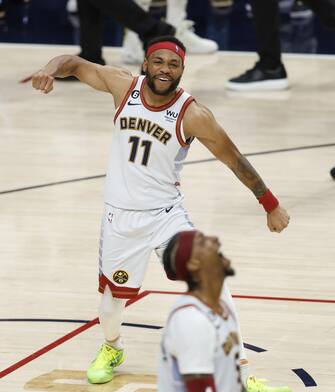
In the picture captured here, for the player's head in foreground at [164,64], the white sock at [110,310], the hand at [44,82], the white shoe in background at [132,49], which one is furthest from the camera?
the white shoe in background at [132,49]

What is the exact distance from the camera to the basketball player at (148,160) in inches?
203

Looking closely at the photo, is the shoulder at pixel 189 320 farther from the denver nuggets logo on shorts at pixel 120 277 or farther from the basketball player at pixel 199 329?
the denver nuggets logo on shorts at pixel 120 277

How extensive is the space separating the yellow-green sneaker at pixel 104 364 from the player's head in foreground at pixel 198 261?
6.52 feet

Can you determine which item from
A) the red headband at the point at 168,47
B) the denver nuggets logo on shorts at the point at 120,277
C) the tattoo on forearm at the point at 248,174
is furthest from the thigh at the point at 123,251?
the red headband at the point at 168,47

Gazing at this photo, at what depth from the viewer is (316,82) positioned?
1218 cm

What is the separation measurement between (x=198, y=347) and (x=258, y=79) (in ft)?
27.8

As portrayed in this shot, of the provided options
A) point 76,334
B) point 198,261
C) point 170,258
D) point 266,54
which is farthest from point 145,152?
point 266,54

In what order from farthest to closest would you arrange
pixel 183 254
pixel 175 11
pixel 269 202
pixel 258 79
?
pixel 175 11, pixel 258 79, pixel 269 202, pixel 183 254

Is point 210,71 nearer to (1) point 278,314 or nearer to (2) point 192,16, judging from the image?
(2) point 192,16

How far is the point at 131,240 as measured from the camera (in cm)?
531

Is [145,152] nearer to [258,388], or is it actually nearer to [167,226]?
[167,226]

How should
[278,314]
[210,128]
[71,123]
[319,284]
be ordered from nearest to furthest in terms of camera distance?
1. [210,128]
2. [278,314]
3. [319,284]
4. [71,123]

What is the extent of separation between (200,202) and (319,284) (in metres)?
1.80

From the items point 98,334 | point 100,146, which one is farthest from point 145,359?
point 100,146
